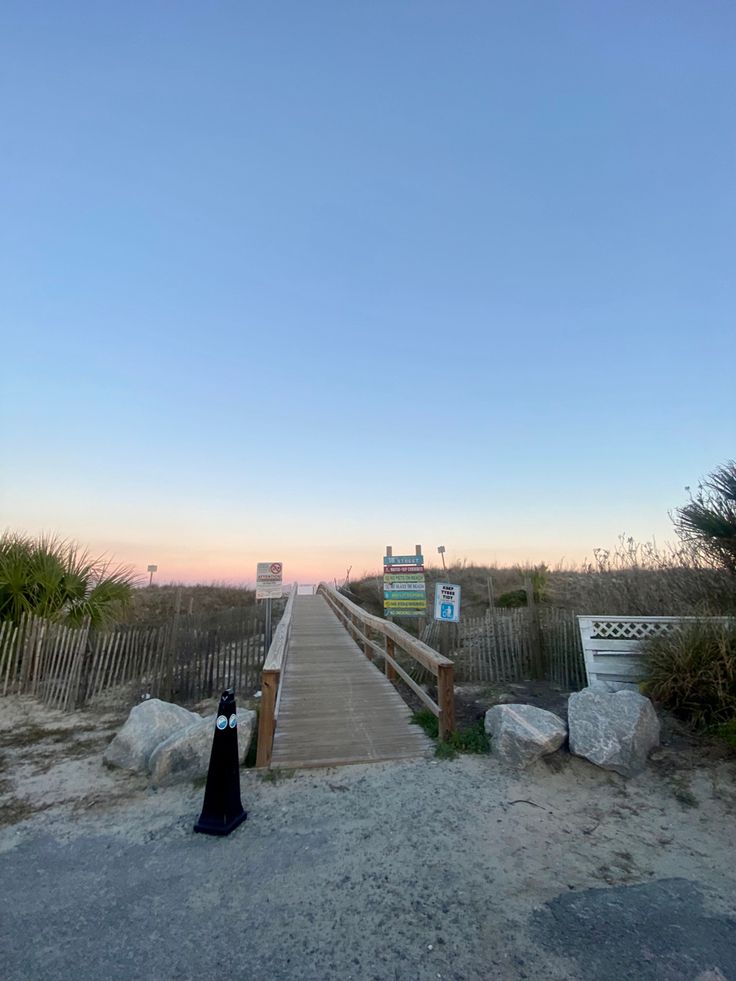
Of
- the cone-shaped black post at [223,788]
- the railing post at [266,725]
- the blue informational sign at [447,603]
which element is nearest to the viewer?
the cone-shaped black post at [223,788]

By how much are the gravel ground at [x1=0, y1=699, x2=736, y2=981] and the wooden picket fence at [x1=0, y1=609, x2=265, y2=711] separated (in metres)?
3.90

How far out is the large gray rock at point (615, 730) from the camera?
498 cm

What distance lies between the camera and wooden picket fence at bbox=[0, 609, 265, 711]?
886 centimetres

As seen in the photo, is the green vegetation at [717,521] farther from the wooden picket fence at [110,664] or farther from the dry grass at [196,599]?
the dry grass at [196,599]

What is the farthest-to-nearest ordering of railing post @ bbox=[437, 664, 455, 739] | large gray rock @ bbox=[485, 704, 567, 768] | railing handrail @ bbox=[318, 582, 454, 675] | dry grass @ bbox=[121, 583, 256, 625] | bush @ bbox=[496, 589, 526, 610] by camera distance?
dry grass @ bbox=[121, 583, 256, 625] < bush @ bbox=[496, 589, 526, 610] < railing handrail @ bbox=[318, 582, 454, 675] < railing post @ bbox=[437, 664, 455, 739] < large gray rock @ bbox=[485, 704, 567, 768]

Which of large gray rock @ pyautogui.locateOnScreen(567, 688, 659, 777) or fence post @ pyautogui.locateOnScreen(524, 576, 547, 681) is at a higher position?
fence post @ pyautogui.locateOnScreen(524, 576, 547, 681)

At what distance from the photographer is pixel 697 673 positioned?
19.3 ft

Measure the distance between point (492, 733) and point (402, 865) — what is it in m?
2.35

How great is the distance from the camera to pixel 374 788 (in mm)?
4797

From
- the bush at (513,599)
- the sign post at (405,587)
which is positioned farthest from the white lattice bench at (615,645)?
the bush at (513,599)

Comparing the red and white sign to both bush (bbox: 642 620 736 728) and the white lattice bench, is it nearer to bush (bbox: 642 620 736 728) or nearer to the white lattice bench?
the white lattice bench

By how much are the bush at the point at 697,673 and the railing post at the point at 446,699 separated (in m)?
2.63

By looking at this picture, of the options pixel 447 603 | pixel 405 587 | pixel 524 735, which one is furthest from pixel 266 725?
pixel 405 587

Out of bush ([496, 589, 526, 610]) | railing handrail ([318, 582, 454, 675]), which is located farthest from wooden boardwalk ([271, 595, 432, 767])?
bush ([496, 589, 526, 610])
